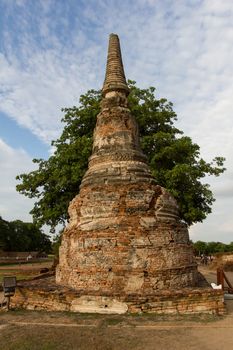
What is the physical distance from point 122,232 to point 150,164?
7.92m

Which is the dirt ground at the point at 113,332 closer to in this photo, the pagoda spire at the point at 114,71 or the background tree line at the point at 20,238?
the pagoda spire at the point at 114,71

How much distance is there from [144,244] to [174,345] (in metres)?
3.42

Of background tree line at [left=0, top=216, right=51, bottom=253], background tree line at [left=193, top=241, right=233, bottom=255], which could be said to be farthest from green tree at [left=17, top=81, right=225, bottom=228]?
background tree line at [left=193, top=241, right=233, bottom=255]

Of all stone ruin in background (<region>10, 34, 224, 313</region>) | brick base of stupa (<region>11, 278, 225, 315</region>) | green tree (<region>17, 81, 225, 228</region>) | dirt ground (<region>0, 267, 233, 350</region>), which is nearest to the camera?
dirt ground (<region>0, 267, 233, 350</region>)

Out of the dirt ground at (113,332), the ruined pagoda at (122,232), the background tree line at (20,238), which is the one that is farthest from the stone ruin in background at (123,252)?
the background tree line at (20,238)

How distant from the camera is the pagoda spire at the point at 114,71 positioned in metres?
12.2

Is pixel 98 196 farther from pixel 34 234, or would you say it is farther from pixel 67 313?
pixel 34 234

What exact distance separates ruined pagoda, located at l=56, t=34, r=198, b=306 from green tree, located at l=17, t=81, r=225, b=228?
5.05 m

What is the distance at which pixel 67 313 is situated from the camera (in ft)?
27.1

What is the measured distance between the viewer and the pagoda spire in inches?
482

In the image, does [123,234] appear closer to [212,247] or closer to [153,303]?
[153,303]

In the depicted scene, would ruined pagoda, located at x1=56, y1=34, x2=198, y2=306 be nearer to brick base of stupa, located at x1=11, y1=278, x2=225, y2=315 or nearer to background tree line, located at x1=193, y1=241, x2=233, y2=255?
brick base of stupa, located at x1=11, y1=278, x2=225, y2=315

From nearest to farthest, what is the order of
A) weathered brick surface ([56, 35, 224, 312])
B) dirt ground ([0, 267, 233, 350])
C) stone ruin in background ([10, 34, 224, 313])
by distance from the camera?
dirt ground ([0, 267, 233, 350]) → stone ruin in background ([10, 34, 224, 313]) → weathered brick surface ([56, 35, 224, 312])

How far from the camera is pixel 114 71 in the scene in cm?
1249
